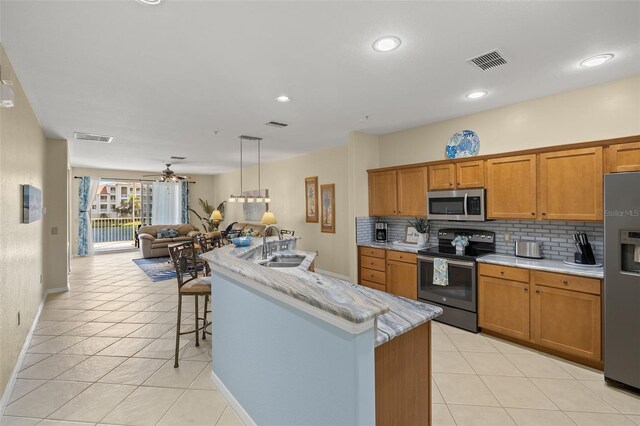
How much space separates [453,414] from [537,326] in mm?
1529

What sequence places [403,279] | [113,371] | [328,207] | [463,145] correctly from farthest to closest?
[328,207]
[403,279]
[463,145]
[113,371]

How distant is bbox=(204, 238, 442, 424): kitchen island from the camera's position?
123 cm

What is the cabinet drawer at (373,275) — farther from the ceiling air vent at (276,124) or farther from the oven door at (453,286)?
the ceiling air vent at (276,124)

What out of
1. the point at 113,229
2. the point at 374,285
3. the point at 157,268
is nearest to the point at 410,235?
the point at 374,285

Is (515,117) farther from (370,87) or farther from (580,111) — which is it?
(370,87)

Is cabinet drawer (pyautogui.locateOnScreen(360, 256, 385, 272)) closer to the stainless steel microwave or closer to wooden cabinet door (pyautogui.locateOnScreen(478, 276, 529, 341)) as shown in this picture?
the stainless steel microwave

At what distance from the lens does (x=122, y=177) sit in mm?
9664

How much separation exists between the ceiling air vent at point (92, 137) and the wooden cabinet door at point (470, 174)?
5.58m

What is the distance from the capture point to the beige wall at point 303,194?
5.93 m

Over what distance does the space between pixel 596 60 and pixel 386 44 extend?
1.89 m

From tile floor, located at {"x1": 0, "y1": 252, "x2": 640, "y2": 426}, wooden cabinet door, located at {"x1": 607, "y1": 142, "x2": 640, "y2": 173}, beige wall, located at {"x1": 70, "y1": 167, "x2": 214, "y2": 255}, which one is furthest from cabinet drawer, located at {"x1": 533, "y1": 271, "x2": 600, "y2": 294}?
beige wall, located at {"x1": 70, "y1": 167, "x2": 214, "y2": 255}

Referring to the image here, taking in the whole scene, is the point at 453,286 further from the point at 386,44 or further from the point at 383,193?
the point at 386,44

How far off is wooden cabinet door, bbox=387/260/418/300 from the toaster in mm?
1210

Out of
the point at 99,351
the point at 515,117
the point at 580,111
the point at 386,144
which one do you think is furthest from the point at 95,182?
the point at 580,111
